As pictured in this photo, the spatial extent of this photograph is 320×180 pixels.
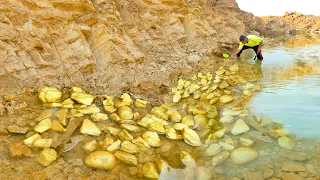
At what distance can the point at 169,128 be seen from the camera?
9.55ft

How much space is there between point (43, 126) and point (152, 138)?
1.16 meters

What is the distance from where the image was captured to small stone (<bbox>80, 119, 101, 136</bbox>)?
2.63 meters

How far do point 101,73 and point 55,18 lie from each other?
44.4 inches

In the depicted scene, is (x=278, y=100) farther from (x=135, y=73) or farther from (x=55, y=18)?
(x=55, y=18)

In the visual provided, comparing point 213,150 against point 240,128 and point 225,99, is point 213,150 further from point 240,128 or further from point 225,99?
point 225,99

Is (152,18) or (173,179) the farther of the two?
(152,18)

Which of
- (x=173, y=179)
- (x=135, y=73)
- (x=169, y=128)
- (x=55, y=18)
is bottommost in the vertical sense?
(x=173, y=179)

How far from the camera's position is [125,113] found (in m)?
3.11

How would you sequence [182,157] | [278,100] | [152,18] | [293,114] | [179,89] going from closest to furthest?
[182,157] → [293,114] → [278,100] → [179,89] → [152,18]

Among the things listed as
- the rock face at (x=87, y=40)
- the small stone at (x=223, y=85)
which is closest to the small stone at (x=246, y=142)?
the small stone at (x=223, y=85)

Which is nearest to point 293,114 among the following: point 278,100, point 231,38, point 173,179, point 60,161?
point 278,100

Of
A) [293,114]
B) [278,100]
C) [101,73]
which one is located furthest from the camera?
[101,73]

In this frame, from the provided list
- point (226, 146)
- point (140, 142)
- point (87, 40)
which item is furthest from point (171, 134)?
Result: point (87, 40)

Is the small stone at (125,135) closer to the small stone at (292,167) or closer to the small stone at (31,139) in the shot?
the small stone at (31,139)
